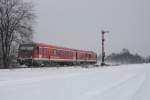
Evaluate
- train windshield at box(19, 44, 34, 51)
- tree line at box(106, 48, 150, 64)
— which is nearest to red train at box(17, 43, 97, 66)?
train windshield at box(19, 44, 34, 51)

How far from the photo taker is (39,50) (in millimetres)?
37000

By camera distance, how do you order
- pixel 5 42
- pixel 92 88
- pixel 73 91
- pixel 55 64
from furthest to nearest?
1. pixel 5 42
2. pixel 55 64
3. pixel 92 88
4. pixel 73 91

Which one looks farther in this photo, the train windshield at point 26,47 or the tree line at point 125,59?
the tree line at point 125,59

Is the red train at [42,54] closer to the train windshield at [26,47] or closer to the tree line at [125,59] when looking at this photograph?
the train windshield at [26,47]

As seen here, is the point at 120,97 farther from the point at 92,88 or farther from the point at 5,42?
the point at 5,42

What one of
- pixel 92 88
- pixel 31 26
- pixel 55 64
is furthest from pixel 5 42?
pixel 92 88

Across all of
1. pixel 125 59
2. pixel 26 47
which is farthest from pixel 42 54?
pixel 125 59

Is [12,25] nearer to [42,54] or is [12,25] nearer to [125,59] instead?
[42,54]

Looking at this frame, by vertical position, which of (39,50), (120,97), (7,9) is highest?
(7,9)

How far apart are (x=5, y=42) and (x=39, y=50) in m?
10.8

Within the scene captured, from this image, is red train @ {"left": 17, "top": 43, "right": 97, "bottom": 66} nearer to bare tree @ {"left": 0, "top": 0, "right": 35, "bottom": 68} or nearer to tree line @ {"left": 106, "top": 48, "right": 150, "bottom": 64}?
bare tree @ {"left": 0, "top": 0, "right": 35, "bottom": 68}

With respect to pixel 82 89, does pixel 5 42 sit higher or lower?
higher

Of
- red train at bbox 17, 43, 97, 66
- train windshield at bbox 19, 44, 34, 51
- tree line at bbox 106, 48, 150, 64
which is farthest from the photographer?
tree line at bbox 106, 48, 150, 64

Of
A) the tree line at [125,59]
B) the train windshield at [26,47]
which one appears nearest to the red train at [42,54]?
the train windshield at [26,47]
